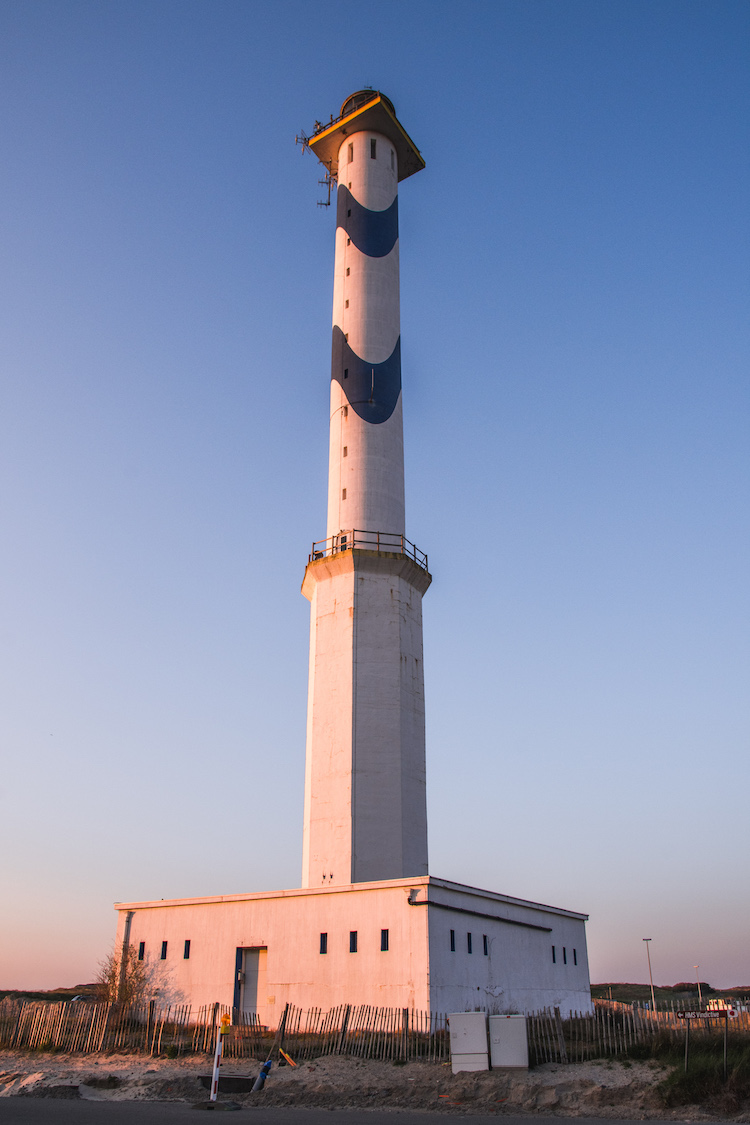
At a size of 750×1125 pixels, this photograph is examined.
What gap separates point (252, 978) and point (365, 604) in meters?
11.8

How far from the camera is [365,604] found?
29828 millimetres

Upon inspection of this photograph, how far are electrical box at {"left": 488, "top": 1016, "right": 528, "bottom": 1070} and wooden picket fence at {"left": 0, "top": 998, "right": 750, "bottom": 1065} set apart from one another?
2.47 feet

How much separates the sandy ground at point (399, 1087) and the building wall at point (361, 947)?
2972 mm

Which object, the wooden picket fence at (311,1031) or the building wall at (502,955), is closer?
the wooden picket fence at (311,1031)

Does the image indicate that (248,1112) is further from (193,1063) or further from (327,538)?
(327,538)

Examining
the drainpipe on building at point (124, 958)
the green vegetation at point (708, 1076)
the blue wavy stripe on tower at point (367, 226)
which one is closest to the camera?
the green vegetation at point (708, 1076)

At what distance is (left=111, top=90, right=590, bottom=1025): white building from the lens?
22.5 meters

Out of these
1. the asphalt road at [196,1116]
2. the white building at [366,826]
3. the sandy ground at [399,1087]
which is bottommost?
the asphalt road at [196,1116]

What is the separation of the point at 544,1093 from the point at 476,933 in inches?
305

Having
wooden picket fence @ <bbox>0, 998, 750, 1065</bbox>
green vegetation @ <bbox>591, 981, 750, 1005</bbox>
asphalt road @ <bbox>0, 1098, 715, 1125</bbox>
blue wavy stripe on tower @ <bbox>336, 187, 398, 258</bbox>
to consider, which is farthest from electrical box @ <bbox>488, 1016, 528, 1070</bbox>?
green vegetation @ <bbox>591, 981, 750, 1005</bbox>

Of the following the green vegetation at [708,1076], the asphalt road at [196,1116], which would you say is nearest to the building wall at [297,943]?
the asphalt road at [196,1116]

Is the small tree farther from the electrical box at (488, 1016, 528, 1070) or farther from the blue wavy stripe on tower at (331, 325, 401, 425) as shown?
the blue wavy stripe on tower at (331, 325, 401, 425)

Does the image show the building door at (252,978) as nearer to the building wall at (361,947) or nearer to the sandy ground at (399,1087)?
the building wall at (361,947)

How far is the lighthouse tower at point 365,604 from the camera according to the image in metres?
27.3
